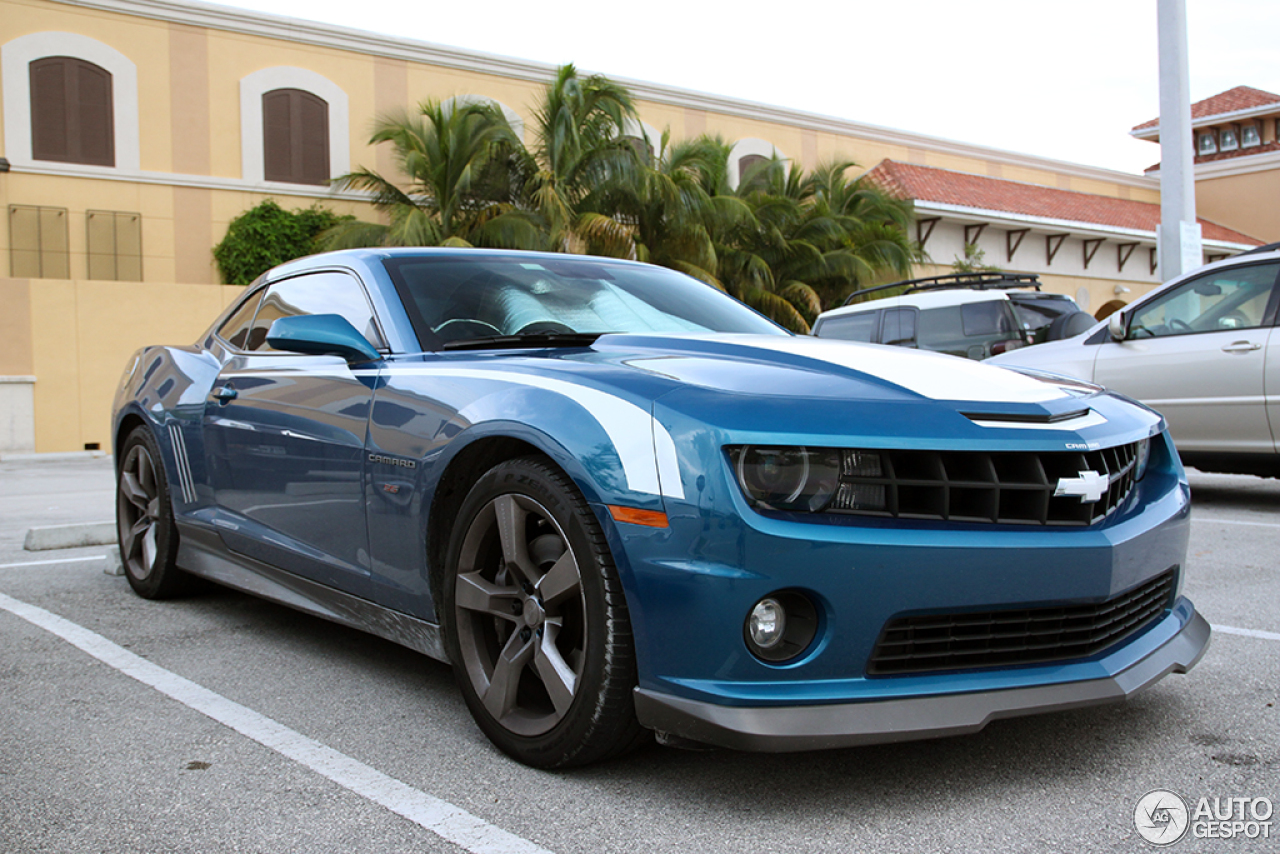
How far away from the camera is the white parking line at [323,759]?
7.30 feet

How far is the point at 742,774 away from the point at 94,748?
5.50ft

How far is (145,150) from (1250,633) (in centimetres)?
2097

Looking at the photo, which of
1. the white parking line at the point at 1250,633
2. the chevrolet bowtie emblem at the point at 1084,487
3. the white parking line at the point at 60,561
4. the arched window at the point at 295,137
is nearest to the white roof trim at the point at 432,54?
the arched window at the point at 295,137

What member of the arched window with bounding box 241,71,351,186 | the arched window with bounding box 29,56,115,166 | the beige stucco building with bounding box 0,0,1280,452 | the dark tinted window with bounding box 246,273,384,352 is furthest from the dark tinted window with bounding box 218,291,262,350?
the arched window with bounding box 241,71,351,186

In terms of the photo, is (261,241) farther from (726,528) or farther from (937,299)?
(726,528)

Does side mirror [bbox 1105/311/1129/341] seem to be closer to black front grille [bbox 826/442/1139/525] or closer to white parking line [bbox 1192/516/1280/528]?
white parking line [bbox 1192/516/1280/528]

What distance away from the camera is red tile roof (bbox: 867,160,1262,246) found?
29828 mm

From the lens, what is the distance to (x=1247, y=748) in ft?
8.76

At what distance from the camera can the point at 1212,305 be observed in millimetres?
7258

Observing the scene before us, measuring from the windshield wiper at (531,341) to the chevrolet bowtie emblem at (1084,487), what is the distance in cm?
133

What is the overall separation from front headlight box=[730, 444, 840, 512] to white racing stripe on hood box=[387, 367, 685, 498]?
0.14 meters

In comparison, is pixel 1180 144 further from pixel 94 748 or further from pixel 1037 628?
pixel 94 748

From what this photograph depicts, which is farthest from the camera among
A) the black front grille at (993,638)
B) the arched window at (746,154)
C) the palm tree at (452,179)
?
the arched window at (746,154)

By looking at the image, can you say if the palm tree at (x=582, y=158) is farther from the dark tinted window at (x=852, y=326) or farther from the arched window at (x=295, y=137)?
the dark tinted window at (x=852, y=326)
